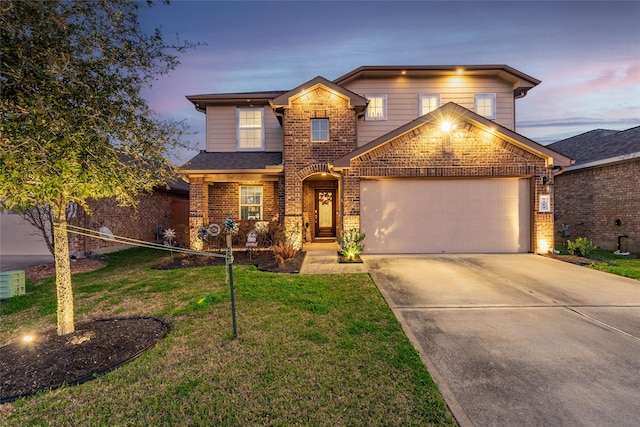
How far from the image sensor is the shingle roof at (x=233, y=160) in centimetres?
1103

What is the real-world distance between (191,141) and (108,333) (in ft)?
9.98

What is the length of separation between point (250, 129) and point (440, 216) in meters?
8.73

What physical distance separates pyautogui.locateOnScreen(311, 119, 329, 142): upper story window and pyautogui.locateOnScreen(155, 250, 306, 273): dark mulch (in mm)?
4405

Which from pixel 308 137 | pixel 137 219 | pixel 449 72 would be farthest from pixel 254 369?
pixel 449 72

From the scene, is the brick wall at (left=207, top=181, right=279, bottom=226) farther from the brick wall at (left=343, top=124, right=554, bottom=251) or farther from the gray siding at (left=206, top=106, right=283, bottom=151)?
the brick wall at (left=343, top=124, right=554, bottom=251)

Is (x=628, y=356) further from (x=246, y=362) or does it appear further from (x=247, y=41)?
(x=247, y=41)

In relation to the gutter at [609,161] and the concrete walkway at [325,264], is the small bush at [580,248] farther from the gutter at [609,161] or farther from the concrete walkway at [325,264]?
the concrete walkway at [325,264]

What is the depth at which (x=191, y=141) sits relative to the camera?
14.5ft

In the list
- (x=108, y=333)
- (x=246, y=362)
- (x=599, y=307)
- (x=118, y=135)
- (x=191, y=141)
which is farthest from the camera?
(x=599, y=307)

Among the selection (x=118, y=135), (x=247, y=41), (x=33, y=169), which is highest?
(x=247, y=41)

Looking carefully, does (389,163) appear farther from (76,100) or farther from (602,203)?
(602,203)

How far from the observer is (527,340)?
12.5ft

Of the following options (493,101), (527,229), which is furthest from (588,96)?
(527,229)

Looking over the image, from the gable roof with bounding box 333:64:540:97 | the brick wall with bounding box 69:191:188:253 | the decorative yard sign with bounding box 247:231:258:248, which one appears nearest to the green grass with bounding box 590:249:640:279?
the gable roof with bounding box 333:64:540:97
